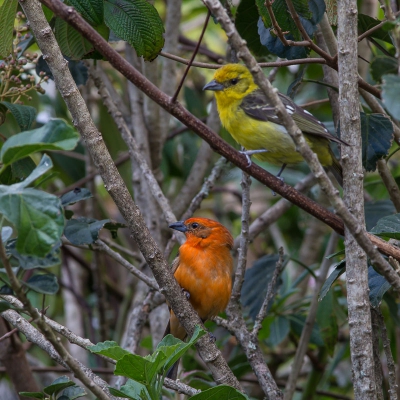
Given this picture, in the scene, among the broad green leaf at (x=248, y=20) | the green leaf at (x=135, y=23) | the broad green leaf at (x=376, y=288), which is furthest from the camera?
the broad green leaf at (x=248, y=20)

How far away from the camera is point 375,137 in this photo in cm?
277

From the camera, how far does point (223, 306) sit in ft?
11.9

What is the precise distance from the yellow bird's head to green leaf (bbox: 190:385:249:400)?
6.84 feet

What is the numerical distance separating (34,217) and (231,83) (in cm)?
236

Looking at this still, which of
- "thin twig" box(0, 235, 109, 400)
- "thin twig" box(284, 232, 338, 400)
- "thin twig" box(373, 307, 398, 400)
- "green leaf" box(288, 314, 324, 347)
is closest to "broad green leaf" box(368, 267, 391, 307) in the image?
"thin twig" box(373, 307, 398, 400)

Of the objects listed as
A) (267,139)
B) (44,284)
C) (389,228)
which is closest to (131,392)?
(44,284)

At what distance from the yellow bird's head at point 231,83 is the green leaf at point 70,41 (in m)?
0.96

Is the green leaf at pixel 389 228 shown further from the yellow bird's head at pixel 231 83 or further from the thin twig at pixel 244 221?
the yellow bird's head at pixel 231 83

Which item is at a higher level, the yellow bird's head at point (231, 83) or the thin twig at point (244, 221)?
the yellow bird's head at point (231, 83)

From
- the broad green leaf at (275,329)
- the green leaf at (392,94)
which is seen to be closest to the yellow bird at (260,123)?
the broad green leaf at (275,329)

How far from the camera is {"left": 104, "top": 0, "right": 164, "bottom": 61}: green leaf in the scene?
2.71 metres

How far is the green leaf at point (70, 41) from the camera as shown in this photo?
9.85 ft

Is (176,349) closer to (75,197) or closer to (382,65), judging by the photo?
(75,197)

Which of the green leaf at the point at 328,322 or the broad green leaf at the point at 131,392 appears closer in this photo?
the broad green leaf at the point at 131,392
